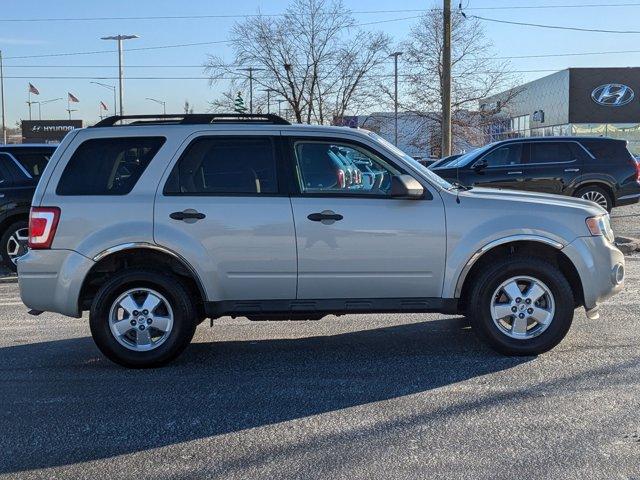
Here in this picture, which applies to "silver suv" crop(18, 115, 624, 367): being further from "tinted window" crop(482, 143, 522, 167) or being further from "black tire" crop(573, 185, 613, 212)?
"black tire" crop(573, 185, 613, 212)

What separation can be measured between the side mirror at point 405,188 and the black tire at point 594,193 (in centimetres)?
952

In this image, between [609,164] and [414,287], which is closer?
[414,287]

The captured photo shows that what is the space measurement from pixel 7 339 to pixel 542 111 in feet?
158

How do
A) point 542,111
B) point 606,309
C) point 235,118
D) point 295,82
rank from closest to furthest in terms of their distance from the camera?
point 235,118 < point 606,309 < point 295,82 < point 542,111

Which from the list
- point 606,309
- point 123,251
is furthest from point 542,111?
point 123,251

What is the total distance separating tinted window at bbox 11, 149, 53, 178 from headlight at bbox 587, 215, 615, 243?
824 centimetres

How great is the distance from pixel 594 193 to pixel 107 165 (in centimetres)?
1116

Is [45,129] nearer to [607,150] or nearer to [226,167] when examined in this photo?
[607,150]

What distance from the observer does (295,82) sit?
37094mm

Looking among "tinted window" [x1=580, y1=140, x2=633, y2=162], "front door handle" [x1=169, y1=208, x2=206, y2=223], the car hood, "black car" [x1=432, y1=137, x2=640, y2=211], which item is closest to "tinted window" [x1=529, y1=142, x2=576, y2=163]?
"black car" [x1=432, y1=137, x2=640, y2=211]

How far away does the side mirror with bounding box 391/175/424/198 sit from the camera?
5387 mm

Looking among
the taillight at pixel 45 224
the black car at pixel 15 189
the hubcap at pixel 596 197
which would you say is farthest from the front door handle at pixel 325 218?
the hubcap at pixel 596 197

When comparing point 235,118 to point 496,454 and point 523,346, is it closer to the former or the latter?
point 523,346

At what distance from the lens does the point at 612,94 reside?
146 ft
